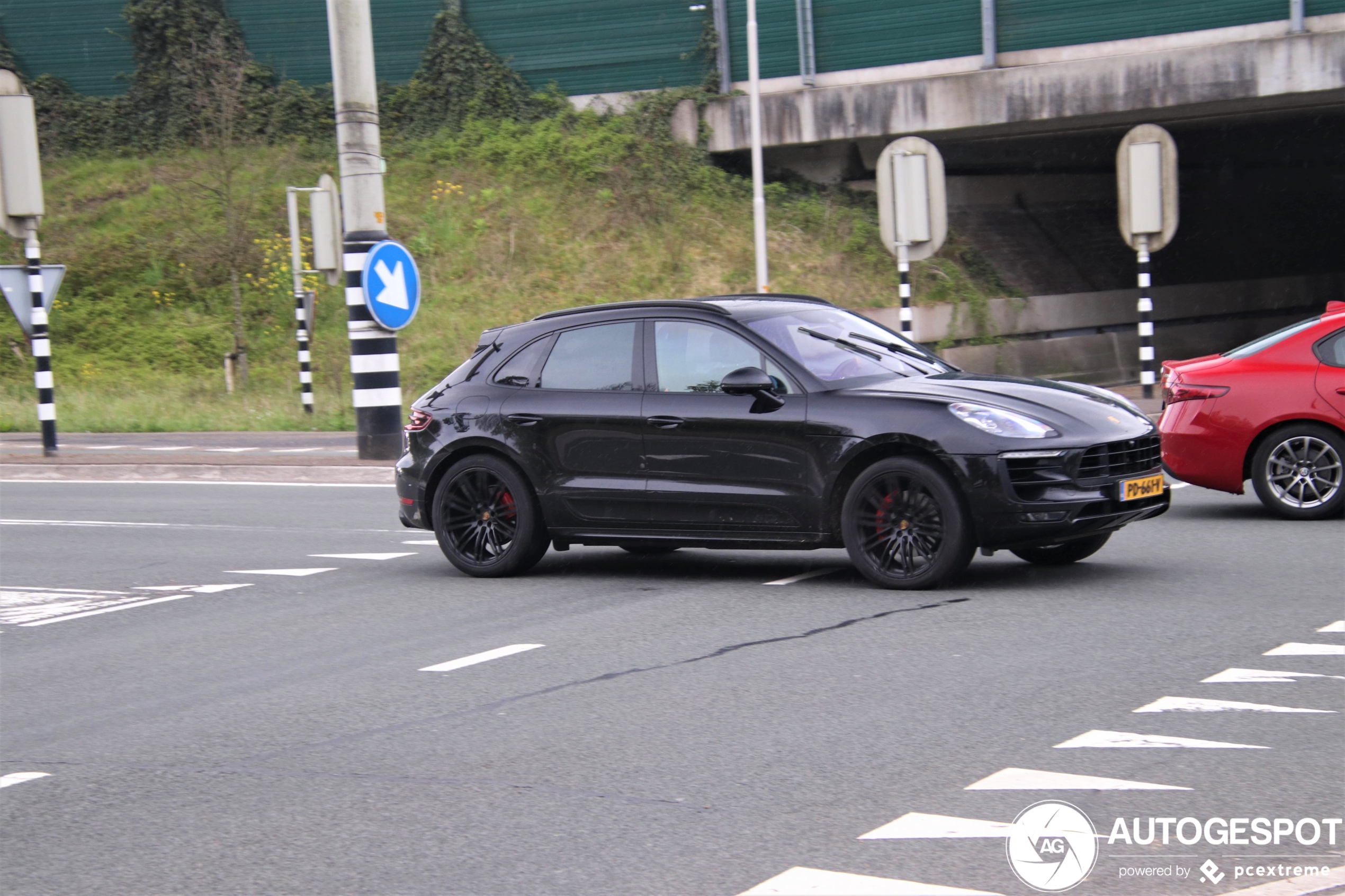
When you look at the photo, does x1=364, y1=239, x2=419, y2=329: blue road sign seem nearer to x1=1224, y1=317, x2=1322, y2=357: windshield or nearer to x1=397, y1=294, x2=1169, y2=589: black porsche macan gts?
x1=397, y1=294, x2=1169, y2=589: black porsche macan gts

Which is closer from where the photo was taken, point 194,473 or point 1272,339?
point 1272,339

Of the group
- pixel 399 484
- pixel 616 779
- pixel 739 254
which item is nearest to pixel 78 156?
pixel 739 254

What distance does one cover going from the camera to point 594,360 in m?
9.82

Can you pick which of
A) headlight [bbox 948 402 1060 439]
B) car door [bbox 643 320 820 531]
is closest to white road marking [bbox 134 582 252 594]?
car door [bbox 643 320 820 531]

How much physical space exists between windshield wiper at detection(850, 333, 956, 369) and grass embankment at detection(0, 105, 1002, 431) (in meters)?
18.5

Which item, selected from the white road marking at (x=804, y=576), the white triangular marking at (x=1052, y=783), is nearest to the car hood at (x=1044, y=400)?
the white road marking at (x=804, y=576)

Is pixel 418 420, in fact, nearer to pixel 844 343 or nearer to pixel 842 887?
pixel 844 343

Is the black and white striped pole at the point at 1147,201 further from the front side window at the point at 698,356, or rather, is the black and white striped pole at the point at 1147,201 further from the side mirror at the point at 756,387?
the side mirror at the point at 756,387

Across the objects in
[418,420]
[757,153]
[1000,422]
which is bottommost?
[1000,422]

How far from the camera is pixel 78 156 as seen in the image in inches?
1523

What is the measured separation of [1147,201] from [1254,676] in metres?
16.7

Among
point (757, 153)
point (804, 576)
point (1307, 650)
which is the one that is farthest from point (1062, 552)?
point (757, 153)

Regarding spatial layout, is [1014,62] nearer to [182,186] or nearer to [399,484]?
[182,186]

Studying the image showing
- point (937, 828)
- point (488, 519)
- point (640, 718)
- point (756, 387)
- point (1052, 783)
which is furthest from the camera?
point (488, 519)
